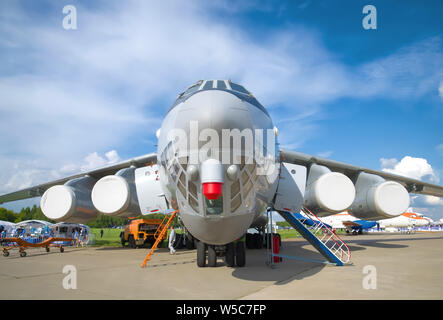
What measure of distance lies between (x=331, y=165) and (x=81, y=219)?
1155cm

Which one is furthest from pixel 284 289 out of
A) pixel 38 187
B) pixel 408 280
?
pixel 38 187

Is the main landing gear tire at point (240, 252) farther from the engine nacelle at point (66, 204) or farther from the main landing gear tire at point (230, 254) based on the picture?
the engine nacelle at point (66, 204)

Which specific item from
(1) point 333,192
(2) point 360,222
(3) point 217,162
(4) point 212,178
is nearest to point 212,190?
(4) point 212,178

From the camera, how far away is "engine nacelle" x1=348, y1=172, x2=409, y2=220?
1148 centimetres

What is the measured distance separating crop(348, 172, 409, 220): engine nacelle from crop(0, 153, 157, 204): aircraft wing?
900 cm

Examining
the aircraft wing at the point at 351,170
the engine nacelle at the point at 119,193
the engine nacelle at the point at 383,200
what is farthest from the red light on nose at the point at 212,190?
the engine nacelle at the point at 383,200

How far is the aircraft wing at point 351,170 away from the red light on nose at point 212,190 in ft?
19.2

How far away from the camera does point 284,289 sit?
568 cm

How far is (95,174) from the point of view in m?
14.9

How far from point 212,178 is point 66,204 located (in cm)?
984

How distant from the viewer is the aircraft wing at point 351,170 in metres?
12.6

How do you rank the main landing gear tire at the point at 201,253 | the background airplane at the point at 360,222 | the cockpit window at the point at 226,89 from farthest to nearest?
the background airplane at the point at 360,222
the main landing gear tire at the point at 201,253
the cockpit window at the point at 226,89

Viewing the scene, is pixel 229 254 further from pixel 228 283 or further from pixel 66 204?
pixel 66 204
